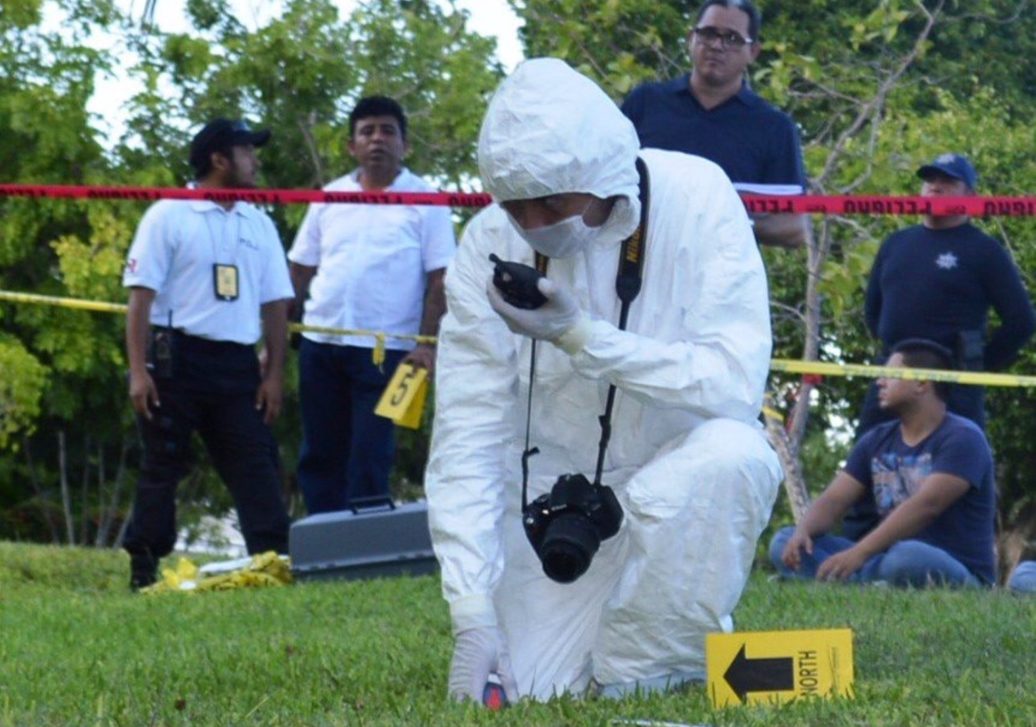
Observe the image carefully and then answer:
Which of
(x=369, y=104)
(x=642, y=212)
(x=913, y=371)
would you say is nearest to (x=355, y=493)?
(x=369, y=104)

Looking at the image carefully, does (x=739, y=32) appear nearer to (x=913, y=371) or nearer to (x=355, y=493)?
(x=913, y=371)

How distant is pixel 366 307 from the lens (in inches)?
352

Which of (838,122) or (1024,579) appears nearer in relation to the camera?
(1024,579)

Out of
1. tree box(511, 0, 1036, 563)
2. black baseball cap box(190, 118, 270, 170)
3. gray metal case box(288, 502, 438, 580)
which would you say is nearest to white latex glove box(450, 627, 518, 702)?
gray metal case box(288, 502, 438, 580)

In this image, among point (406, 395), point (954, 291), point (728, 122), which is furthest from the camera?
point (406, 395)

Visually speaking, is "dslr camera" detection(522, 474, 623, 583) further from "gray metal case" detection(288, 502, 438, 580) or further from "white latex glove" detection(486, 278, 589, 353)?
"gray metal case" detection(288, 502, 438, 580)

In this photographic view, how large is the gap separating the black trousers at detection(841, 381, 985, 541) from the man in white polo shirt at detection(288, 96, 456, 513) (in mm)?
1862

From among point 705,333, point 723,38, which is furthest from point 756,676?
point 723,38

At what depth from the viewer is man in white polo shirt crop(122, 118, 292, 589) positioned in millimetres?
A: 8609

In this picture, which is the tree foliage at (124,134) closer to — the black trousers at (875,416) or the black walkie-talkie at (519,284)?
the black trousers at (875,416)

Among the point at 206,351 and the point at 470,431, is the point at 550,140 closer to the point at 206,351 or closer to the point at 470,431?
the point at 470,431

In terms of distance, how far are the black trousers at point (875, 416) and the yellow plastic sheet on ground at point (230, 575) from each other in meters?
2.35

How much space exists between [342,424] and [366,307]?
1.72 feet

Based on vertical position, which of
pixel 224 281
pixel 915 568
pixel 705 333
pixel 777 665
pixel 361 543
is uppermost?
pixel 705 333
